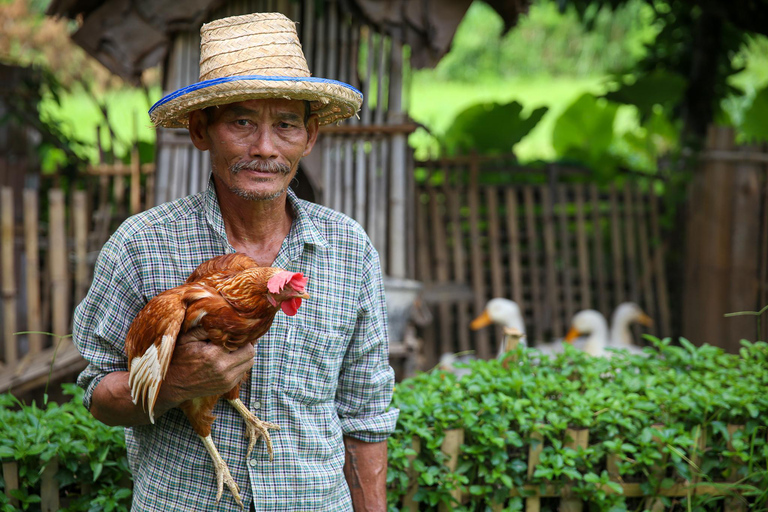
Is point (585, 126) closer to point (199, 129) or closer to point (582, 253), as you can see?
point (582, 253)

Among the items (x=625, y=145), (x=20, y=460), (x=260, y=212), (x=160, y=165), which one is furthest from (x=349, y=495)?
(x=625, y=145)

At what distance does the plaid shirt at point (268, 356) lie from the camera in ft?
6.18

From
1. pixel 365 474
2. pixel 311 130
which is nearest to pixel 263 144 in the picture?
pixel 311 130

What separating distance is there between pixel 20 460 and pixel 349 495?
3.78 ft

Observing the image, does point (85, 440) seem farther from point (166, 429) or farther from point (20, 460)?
point (166, 429)

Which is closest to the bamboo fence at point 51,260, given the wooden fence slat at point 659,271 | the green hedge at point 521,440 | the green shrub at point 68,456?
the green shrub at point 68,456

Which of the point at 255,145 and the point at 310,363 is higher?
the point at 255,145

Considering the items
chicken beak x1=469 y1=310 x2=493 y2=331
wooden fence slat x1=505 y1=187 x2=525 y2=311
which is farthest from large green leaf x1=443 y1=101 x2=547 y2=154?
chicken beak x1=469 y1=310 x2=493 y2=331

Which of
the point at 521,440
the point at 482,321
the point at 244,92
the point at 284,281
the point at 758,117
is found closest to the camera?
the point at 284,281

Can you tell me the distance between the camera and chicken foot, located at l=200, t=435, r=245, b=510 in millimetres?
1870

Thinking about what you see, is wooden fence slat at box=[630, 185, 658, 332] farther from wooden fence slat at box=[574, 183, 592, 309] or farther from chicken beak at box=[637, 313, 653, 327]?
wooden fence slat at box=[574, 183, 592, 309]

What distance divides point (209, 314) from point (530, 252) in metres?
5.71

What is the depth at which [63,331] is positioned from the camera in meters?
5.27

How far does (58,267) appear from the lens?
5383 millimetres
